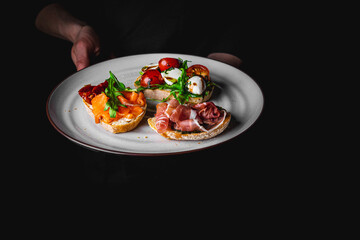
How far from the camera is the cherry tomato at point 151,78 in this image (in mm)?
2277

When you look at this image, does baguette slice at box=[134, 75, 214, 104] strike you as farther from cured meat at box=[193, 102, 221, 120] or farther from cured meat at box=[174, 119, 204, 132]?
cured meat at box=[174, 119, 204, 132]

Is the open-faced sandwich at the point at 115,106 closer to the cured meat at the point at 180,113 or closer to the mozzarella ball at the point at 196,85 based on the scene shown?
the cured meat at the point at 180,113

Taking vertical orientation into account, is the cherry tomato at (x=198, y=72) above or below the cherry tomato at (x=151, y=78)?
above

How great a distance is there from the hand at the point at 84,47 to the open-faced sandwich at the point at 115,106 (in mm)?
617

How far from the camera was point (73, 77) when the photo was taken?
93.0 inches

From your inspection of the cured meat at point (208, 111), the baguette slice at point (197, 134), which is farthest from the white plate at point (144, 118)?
the cured meat at point (208, 111)

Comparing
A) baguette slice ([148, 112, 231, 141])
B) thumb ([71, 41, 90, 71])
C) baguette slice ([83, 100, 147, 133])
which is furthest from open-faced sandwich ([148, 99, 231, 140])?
thumb ([71, 41, 90, 71])

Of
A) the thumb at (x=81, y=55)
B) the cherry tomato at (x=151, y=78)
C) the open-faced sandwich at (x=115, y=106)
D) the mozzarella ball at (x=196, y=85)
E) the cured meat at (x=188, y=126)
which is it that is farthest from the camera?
the thumb at (x=81, y=55)

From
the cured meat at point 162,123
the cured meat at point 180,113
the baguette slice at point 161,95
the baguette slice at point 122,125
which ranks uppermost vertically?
the baguette slice at point 161,95

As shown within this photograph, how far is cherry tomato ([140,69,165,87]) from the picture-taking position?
2.28 meters

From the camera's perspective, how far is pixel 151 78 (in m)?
2.28

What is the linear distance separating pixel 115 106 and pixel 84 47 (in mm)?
994

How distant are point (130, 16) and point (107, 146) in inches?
→ 62.9

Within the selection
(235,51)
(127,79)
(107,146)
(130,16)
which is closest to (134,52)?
(130,16)
